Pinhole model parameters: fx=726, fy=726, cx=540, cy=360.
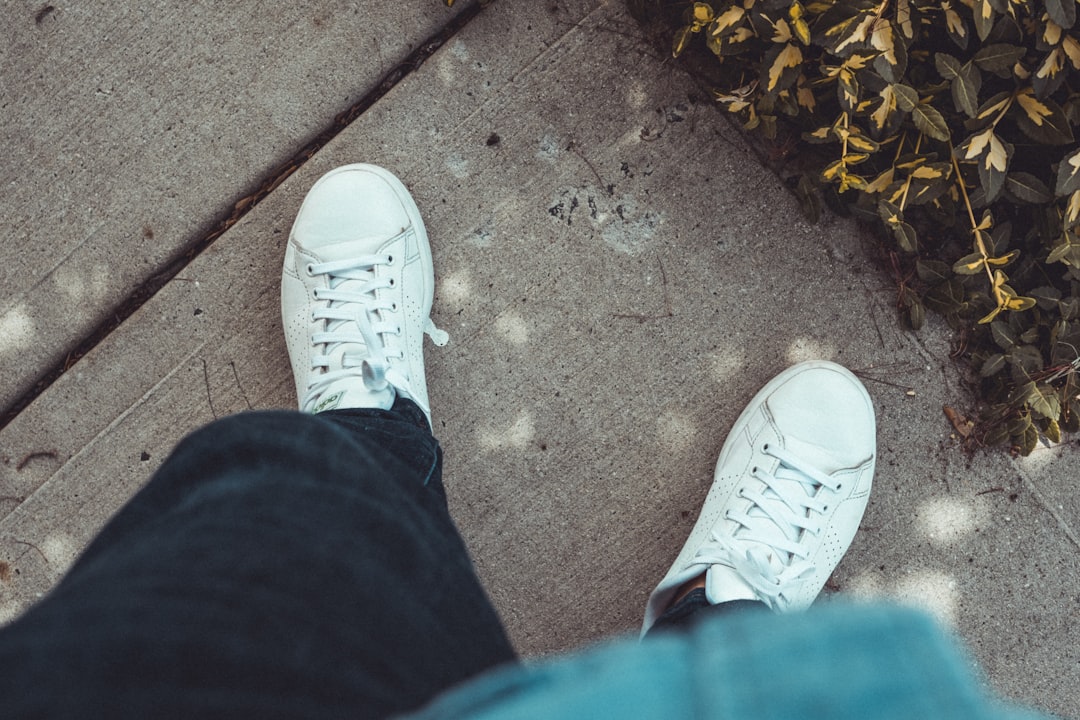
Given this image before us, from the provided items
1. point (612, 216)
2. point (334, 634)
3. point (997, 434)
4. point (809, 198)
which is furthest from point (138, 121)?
point (997, 434)

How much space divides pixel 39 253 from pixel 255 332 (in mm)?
541

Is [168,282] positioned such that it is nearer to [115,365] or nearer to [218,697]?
[115,365]

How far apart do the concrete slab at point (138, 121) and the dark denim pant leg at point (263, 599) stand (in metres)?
0.89

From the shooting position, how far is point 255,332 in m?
1.78

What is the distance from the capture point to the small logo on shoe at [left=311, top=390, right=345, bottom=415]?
65.3 inches

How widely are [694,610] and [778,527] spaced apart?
0.31 metres

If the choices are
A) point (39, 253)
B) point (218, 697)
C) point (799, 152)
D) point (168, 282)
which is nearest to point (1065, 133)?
point (799, 152)

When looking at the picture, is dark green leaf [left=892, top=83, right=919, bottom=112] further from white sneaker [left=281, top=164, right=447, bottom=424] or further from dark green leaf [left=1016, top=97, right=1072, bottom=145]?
white sneaker [left=281, top=164, right=447, bottom=424]

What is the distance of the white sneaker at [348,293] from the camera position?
173 cm

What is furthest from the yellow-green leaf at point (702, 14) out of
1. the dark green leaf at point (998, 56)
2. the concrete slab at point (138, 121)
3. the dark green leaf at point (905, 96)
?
the concrete slab at point (138, 121)

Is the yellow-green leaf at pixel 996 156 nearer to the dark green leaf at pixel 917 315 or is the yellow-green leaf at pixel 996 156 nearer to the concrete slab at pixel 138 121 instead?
the dark green leaf at pixel 917 315

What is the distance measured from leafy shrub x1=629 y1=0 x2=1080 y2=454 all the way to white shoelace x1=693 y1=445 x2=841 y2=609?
41 cm

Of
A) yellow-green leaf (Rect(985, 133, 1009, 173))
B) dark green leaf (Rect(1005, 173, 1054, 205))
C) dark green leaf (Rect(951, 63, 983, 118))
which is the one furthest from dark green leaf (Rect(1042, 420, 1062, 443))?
dark green leaf (Rect(951, 63, 983, 118))

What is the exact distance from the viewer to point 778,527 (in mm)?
1771
